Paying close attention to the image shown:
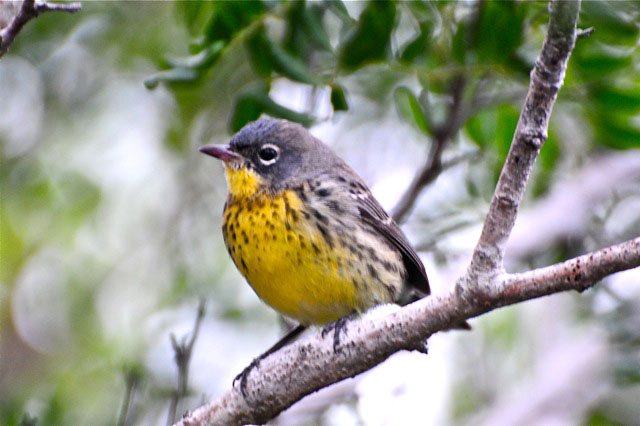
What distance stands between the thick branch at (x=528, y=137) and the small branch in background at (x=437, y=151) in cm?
198

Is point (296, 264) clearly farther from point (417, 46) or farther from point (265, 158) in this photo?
point (417, 46)

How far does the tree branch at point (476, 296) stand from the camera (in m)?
3.05

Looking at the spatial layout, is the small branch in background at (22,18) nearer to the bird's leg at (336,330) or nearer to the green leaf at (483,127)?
the bird's leg at (336,330)

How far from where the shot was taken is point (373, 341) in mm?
3793

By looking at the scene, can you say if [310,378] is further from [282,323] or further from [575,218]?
[575,218]

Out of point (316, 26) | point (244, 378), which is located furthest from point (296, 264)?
point (316, 26)

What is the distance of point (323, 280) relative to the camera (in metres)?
4.74

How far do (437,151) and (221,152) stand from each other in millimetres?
1314

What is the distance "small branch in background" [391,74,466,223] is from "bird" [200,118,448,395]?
0.45m

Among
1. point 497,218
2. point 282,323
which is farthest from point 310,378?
point 282,323

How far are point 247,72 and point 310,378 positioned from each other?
3771 millimetres

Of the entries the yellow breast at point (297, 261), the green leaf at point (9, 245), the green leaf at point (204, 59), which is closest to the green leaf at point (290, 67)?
the green leaf at point (204, 59)

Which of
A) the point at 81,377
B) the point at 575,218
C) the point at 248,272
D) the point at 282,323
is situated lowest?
the point at 81,377

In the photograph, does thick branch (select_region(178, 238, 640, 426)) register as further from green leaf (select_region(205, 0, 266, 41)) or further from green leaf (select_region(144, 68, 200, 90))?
green leaf (select_region(205, 0, 266, 41))
